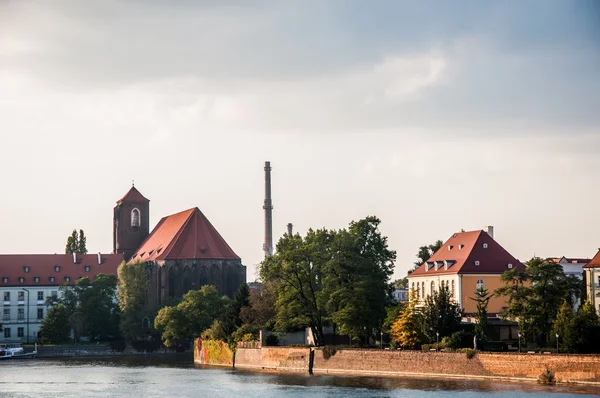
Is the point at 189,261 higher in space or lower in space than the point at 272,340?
higher

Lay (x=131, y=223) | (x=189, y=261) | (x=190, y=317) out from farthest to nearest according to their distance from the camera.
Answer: (x=131, y=223), (x=189, y=261), (x=190, y=317)

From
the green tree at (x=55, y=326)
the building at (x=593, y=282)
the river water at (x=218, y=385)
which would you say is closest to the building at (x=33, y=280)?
the green tree at (x=55, y=326)

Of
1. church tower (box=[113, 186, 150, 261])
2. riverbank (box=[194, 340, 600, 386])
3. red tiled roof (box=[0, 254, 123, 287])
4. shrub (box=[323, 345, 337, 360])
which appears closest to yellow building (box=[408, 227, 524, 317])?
riverbank (box=[194, 340, 600, 386])

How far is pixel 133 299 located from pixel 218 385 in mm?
73252

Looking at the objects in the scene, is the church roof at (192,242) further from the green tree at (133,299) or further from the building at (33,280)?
the building at (33,280)

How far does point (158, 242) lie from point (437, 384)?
10087 centimetres

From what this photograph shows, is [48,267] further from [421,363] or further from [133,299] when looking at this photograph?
[421,363]

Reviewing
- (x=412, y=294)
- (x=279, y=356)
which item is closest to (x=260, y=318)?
(x=279, y=356)

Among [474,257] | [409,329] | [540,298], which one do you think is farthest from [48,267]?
[540,298]

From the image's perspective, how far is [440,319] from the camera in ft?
279

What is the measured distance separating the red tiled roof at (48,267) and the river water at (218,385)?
6253cm

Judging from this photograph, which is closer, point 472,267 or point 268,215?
point 472,267

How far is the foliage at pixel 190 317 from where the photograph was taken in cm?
13112

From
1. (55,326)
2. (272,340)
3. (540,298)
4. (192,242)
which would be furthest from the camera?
(192,242)
